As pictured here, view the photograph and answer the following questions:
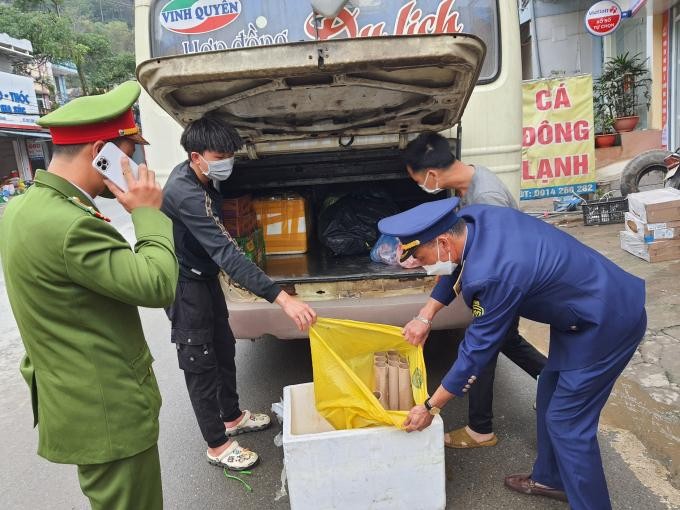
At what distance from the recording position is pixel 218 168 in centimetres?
263

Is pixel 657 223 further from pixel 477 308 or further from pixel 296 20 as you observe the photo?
pixel 477 308

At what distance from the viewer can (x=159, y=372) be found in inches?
166

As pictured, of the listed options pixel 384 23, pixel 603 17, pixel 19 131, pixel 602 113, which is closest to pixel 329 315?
pixel 384 23

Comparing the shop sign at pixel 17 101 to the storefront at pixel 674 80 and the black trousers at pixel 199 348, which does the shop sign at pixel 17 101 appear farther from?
the black trousers at pixel 199 348

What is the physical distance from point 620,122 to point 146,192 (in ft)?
33.0

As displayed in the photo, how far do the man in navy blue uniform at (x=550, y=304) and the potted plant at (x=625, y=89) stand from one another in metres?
9.01

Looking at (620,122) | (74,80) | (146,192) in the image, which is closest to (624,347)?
(146,192)

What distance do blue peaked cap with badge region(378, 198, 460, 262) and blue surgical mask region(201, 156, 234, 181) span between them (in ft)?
3.14

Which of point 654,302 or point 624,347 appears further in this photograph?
point 654,302

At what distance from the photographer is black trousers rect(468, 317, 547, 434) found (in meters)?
2.75

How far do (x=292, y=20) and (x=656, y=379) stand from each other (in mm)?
3153

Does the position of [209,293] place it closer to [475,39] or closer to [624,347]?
[475,39]

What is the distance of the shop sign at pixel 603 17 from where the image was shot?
31.0ft

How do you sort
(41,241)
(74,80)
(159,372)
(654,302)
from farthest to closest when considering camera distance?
(74,80) < (654,302) < (159,372) < (41,241)
